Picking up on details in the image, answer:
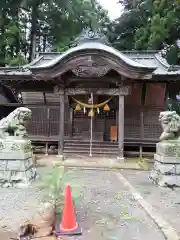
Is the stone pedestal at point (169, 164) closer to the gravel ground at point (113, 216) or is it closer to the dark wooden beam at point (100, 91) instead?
the gravel ground at point (113, 216)

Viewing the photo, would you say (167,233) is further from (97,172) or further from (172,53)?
(172,53)

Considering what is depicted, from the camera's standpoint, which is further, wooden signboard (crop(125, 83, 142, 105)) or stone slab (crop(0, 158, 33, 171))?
wooden signboard (crop(125, 83, 142, 105))

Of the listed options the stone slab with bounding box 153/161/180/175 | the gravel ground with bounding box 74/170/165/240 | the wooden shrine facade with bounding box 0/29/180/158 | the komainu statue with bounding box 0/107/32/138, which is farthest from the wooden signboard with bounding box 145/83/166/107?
the komainu statue with bounding box 0/107/32/138

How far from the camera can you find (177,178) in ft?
21.4

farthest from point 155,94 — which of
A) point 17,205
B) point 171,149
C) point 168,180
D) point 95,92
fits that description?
point 17,205

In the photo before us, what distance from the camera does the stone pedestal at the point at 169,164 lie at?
6535 mm

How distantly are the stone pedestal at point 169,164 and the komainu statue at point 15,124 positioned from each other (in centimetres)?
380

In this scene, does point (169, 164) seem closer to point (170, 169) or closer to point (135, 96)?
point (170, 169)

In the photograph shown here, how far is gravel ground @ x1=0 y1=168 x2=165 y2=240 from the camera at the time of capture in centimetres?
370

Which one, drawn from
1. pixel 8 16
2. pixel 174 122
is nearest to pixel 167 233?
pixel 174 122

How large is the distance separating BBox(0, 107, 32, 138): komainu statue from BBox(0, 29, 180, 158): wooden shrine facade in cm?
421

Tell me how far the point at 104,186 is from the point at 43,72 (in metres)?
6.13

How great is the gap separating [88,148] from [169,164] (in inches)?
235

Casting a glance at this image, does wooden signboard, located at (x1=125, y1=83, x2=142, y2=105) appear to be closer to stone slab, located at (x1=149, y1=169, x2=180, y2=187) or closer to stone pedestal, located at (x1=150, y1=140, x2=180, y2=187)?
stone pedestal, located at (x1=150, y1=140, x2=180, y2=187)
